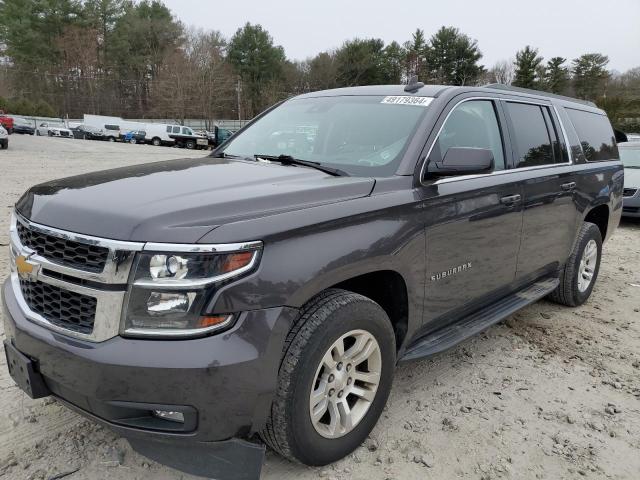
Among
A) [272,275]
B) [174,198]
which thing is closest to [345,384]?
[272,275]

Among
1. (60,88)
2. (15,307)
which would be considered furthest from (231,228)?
(60,88)

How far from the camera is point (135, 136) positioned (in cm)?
4494

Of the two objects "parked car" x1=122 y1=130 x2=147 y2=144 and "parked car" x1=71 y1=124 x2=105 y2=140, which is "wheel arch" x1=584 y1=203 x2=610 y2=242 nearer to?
"parked car" x1=122 y1=130 x2=147 y2=144

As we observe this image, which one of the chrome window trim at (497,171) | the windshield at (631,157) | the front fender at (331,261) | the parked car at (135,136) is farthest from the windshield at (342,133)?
the parked car at (135,136)

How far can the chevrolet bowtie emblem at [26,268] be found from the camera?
2.22 meters

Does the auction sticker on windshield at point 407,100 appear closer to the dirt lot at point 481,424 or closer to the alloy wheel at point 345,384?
the alloy wheel at point 345,384

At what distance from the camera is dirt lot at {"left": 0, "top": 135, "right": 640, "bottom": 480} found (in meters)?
2.54

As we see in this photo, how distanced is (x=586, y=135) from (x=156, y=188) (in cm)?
416

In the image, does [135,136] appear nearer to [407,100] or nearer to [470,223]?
[407,100]

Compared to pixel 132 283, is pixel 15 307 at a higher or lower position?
lower

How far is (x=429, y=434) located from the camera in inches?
113

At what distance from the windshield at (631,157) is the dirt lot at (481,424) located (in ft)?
27.2

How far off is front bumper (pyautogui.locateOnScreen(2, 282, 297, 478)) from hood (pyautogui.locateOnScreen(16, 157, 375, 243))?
1.37 feet

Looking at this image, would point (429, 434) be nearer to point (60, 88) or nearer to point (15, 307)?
point (15, 307)
